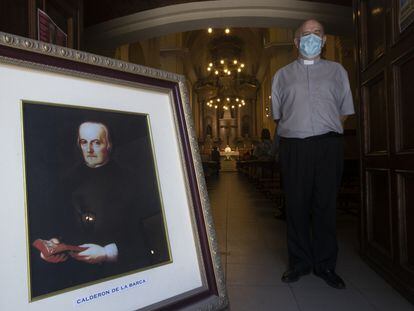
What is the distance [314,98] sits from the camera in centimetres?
200

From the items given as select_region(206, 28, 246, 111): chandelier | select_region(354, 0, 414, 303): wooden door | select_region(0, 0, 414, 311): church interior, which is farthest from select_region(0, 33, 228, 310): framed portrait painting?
select_region(206, 28, 246, 111): chandelier

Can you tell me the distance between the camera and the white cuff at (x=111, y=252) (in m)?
0.85

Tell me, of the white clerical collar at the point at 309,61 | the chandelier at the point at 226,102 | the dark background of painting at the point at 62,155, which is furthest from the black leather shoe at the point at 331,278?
the chandelier at the point at 226,102

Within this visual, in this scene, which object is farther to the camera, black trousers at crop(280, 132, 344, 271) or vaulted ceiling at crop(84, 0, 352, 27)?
vaulted ceiling at crop(84, 0, 352, 27)

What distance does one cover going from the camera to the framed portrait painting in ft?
2.47

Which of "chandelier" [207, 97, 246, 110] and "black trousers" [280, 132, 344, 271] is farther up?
"chandelier" [207, 97, 246, 110]

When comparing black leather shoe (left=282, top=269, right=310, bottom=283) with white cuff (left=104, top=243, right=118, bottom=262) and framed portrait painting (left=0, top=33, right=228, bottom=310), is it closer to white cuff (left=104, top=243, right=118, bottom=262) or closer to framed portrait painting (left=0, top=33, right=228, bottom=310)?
framed portrait painting (left=0, top=33, right=228, bottom=310)

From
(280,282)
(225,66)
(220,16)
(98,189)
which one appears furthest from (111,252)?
(225,66)

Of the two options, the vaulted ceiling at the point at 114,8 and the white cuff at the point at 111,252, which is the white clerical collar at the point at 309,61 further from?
the vaulted ceiling at the point at 114,8

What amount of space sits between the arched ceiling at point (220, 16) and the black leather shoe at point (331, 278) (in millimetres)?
2822

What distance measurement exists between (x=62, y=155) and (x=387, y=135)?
182cm

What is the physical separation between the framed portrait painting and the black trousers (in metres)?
1.13

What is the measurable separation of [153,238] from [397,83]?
5.29 feet

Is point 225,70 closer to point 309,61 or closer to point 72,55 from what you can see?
point 309,61
